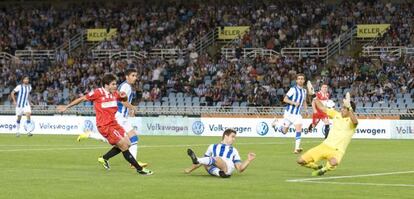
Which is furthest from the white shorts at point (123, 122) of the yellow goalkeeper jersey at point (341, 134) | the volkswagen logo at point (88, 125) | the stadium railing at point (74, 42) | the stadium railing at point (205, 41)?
the stadium railing at point (74, 42)

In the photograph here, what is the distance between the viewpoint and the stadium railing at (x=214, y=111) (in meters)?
38.9

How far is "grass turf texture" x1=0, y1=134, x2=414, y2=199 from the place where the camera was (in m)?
14.4

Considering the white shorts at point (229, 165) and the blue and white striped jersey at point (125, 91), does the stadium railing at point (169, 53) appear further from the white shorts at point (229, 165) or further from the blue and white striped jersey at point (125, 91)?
the white shorts at point (229, 165)

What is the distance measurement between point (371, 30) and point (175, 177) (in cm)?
3454

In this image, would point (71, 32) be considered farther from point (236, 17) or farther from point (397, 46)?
point (397, 46)

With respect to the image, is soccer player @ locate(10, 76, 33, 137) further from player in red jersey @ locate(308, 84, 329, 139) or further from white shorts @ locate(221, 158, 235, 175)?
white shorts @ locate(221, 158, 235, 175)

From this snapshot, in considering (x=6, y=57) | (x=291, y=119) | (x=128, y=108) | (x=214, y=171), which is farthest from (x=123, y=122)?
(x=6, y=57)

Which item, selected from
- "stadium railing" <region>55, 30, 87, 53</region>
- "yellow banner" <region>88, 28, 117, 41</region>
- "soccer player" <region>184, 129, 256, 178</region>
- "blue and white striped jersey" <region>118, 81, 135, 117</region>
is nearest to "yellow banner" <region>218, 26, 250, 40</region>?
"yellow banner" <region>88, 28, 117, 41</region>

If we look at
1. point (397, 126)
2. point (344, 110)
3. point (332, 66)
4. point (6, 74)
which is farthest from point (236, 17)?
point (344, 110)

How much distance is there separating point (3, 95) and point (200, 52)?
1178cm

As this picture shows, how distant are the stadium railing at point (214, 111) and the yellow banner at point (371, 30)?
1009 cm

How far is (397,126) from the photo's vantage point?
36.7 metres

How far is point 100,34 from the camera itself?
59875 millimetres

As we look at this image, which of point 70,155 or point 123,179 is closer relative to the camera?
point 123,179
